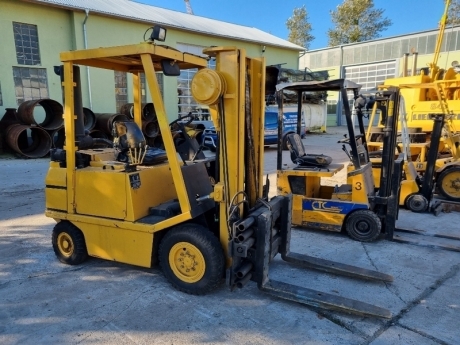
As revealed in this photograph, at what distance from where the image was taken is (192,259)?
10.8 feet

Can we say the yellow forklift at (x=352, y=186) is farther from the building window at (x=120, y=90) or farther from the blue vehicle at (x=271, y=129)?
the building window at (x=120, y=90)

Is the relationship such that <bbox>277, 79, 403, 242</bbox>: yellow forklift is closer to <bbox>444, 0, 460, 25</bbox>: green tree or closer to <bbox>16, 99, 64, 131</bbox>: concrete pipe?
<bbox>16, 99, 64, 131</bbox>: concrete pipe

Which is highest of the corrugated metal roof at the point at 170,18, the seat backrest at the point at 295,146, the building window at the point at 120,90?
the corrugated metal roof at the point at 170,18

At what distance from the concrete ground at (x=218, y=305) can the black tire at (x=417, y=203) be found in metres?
1.82

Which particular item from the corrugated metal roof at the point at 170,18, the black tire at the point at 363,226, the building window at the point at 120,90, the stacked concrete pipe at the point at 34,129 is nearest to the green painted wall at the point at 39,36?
the corrugated metal roof at the point at 170,18

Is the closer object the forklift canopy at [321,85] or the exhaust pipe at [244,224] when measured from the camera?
the exhaust pipe at [244,224]

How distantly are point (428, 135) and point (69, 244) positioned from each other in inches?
319

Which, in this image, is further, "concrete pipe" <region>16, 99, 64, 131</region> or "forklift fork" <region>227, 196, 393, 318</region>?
"concrete pipe" <region>16, 99, 64, 131</region>

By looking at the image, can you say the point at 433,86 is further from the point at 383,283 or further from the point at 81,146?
the point at 81,146

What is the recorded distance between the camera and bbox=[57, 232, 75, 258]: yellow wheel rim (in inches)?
155

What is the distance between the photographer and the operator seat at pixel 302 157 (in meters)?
5.27

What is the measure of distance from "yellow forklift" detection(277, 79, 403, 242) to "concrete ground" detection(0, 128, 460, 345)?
0.42 m

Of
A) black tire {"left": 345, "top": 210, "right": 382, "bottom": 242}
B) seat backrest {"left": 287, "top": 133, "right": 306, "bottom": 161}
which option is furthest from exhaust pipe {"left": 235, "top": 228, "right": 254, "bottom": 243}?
seat backrest {"left": 287, "top": 133, "right": 306, "bottom": 161}

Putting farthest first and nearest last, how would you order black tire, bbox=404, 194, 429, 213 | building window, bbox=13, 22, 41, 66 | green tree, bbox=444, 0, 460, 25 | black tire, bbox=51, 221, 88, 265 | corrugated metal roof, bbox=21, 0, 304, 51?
green tree, bbox=444, 0, 460, 25
corrugated metal roof, bbox=21, 0, 304, 51
building window, bbox=13, 22, 41, 66
black tire, bbox=404, 194, 429, 213
black tire, bbox=51, 221, 88, 265
